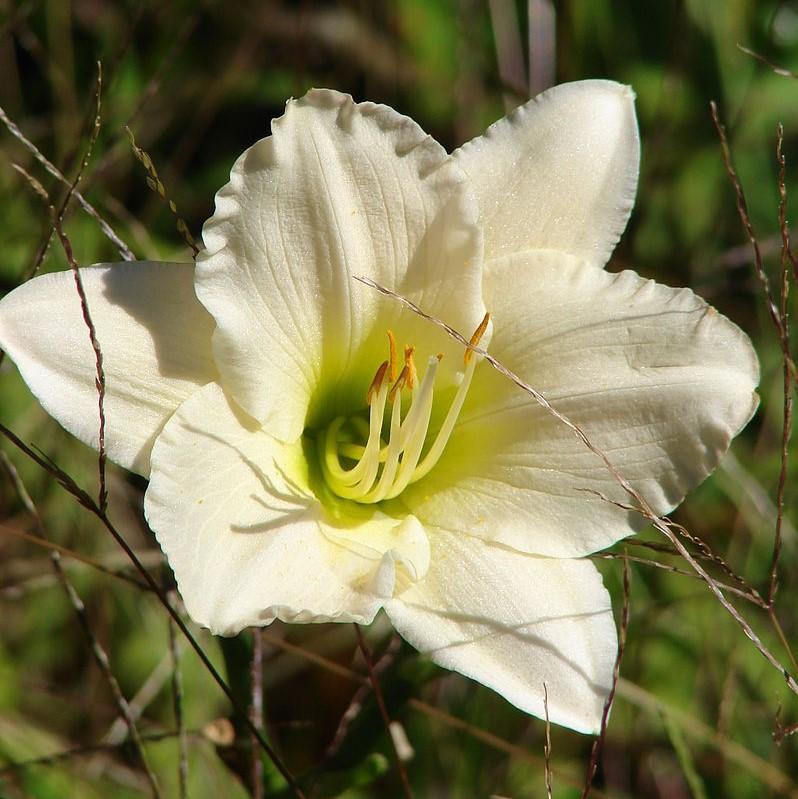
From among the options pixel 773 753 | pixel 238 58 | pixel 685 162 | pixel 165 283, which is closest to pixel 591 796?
pixel 773 753

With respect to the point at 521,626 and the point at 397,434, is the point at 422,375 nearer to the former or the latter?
the point at 397,434

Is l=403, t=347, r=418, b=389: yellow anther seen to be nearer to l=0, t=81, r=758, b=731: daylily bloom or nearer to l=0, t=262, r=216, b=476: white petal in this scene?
l=0, t=81, r=758, b=731: daylily bloom

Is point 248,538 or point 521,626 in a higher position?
point 248,538

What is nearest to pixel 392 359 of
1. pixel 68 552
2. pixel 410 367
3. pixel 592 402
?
pixel 410 367

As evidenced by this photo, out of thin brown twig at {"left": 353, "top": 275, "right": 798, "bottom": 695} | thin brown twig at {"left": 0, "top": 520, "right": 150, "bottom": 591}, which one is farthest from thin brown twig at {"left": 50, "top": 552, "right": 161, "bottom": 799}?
thin brown twig at {"left": 353, "top": 275, "right": 798, "bottom": 695}

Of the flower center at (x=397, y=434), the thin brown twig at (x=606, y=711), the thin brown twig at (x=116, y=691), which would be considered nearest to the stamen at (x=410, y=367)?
the flower center at (x=397, y=434)
